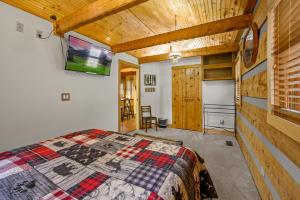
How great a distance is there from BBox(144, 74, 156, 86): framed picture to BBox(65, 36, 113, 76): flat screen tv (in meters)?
1.88

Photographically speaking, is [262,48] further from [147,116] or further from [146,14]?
[147,116]

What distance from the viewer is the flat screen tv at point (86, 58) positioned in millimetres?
2416

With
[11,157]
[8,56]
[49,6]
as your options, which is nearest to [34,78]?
[8,56]

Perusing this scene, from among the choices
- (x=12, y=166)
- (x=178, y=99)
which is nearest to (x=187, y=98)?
(x=178, y=99)

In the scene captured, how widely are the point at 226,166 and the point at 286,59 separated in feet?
6.42

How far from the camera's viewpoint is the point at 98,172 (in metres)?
0.97

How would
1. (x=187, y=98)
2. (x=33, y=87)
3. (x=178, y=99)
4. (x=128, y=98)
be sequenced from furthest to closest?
1. (x=128, y=98)
2. (x=178, y=99)
3. (x=187, y=98)
4. (x=33, y=87)

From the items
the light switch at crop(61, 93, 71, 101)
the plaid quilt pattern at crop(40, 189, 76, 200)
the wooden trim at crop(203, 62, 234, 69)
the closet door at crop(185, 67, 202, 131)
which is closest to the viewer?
the plaid quilt pattern at crop(40, 189, 76, 200)

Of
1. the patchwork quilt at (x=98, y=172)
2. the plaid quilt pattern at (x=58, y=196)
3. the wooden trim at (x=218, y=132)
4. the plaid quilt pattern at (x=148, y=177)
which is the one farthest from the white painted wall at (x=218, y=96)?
the plaid quilt pattern at (x=58, y=196)

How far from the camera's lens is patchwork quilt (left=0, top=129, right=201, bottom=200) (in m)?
0.77

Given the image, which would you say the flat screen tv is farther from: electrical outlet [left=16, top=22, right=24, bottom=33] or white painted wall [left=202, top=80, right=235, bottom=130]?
white painted wall [left=202, top=80, right=235, bottom=130]

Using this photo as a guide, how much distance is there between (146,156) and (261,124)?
55.4 inches

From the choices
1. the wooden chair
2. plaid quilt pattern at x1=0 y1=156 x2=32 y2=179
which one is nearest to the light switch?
plaid quilt pattern at x1=0 y1=156 x2=32 y2=179

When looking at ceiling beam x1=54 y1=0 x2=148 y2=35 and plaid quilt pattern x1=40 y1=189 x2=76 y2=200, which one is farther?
ceiling beam x1=54 y1=0 x2=148 y2=35
